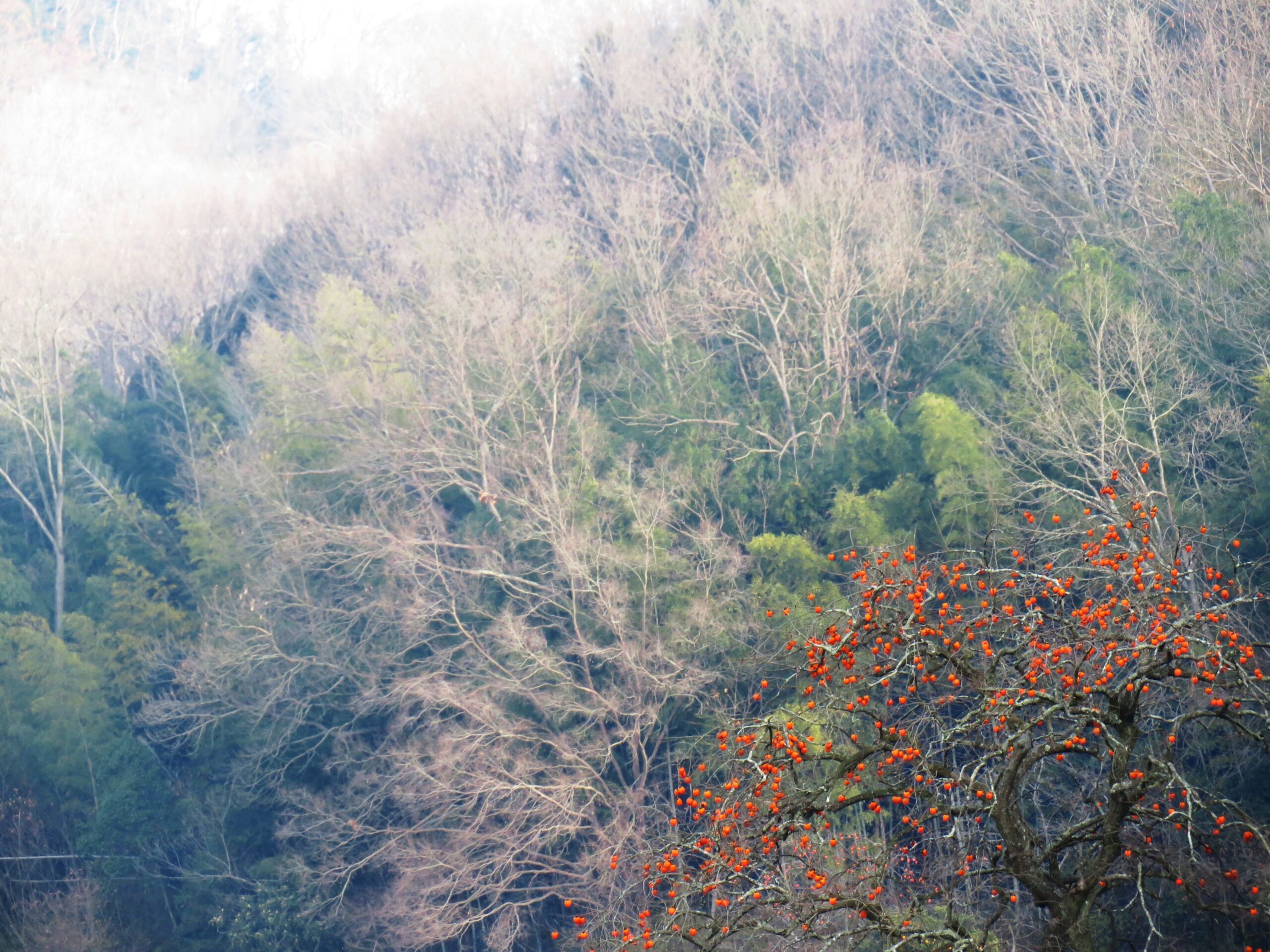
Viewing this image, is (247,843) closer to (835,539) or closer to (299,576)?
(299,576)

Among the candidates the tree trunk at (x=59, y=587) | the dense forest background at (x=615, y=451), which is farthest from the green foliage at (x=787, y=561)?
the tree trunk at (x=59, y=587)

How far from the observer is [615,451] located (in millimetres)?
23516

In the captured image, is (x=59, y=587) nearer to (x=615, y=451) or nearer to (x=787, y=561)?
(x=615, y=451)

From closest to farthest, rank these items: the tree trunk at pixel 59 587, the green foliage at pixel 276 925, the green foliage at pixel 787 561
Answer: the green foliage at pixel 787 561, the green foliage at pixel 276 925, the tree trunk at pixel 59 587

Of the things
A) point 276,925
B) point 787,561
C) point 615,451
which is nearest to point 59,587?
point 276,925

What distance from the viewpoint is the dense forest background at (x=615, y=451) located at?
63.2 ft

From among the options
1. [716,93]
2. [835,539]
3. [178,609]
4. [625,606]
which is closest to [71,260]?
[178,609]

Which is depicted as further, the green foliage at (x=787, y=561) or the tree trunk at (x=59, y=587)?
the tree trunk at (x=59, y=587)

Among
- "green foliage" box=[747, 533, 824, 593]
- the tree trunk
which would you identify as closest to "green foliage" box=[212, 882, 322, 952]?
"green foliage" box=[747, 533, 824, 593]

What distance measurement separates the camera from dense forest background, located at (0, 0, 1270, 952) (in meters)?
19.3

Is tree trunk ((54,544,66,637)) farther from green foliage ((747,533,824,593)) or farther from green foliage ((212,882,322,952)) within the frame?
green foliage ((747,533,824,593))

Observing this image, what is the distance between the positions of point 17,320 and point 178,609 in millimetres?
12115

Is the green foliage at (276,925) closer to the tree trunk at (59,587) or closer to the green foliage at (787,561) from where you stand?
the green foliage at (787,561)

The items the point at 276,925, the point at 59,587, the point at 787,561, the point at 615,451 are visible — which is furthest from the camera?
the point at 59,587
